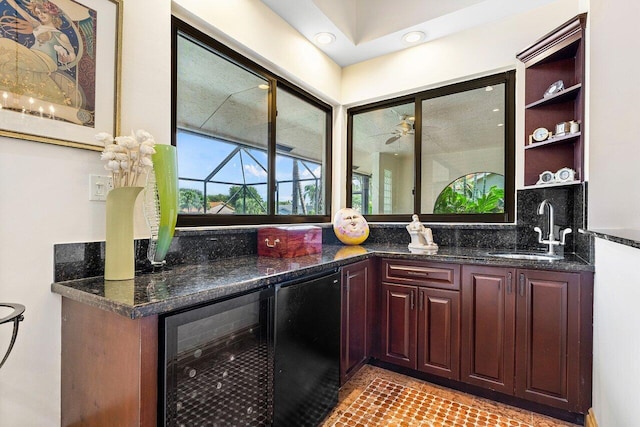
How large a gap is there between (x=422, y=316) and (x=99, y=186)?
2.01m

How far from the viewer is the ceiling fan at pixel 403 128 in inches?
116

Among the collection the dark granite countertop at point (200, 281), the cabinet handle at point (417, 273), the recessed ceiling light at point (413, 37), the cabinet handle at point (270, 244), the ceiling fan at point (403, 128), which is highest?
the recessed ceiling light at point (413, 37)

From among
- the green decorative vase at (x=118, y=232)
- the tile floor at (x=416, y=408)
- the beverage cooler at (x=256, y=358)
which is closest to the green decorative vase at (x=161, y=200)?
the green decorative vase at (x=118, y=232)

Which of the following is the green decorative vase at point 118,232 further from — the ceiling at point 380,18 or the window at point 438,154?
the window at point 438,154

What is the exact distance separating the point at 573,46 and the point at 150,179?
2.61 m

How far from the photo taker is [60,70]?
4.07ft

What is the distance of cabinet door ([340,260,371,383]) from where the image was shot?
199cm

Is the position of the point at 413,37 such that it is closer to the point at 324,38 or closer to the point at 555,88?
the point at 324,38

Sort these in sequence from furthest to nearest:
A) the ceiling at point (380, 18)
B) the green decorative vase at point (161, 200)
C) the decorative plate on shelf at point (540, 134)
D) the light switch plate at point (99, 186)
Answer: the ceiling at point (380, 18), the decorative plate on shelf at point (540, 134), the green decorative vase at point (161, 200), the light switch plate at point (99, 186)

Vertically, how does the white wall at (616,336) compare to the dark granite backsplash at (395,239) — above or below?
below

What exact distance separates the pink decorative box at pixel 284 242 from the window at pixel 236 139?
9.8 inches

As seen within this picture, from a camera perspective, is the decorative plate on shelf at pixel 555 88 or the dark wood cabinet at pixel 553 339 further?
the decorative plate on shelf at pixel 555 88

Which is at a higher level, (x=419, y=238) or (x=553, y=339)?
(x=419, y=238)

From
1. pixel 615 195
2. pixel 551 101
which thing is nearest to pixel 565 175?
pixel 551 101
